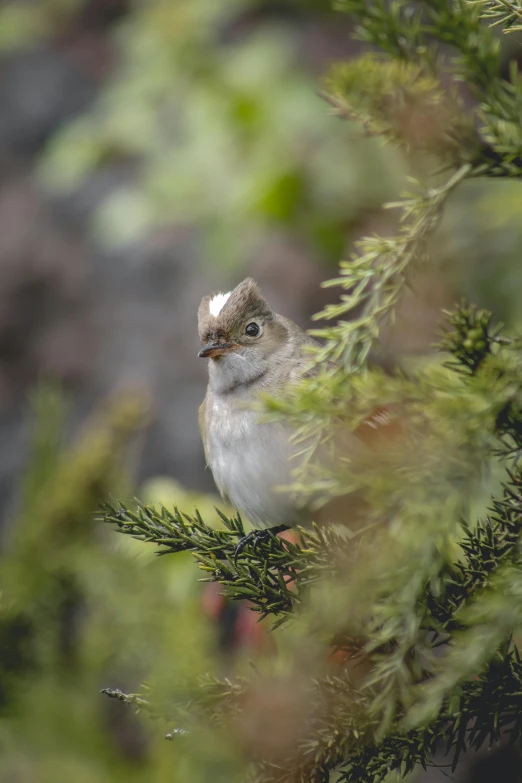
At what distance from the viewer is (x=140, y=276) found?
5.66m

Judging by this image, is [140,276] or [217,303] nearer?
[217,303]

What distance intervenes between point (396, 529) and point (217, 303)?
66.0 inches

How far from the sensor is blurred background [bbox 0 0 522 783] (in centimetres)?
210

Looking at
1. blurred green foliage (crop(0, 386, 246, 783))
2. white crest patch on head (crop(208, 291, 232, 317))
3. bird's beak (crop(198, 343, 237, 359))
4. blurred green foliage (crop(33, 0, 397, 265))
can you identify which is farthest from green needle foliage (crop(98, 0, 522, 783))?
blurred green foliage (crop(33, 0, 397, 265))

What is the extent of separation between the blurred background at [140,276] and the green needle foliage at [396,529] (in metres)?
0.12

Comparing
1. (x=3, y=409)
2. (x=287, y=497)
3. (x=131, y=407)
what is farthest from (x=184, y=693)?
(x=3, y=409)

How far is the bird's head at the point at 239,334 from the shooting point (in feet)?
7.91

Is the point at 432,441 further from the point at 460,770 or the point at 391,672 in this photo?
the point at 460,770

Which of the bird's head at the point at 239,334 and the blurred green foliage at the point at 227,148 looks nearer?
the bird's head at the point at 239,334

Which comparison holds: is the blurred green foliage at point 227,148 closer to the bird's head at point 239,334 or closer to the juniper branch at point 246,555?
the bird's head at point 239,334

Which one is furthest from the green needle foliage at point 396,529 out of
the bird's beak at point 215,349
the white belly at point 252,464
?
the bird's beak at point 215,349

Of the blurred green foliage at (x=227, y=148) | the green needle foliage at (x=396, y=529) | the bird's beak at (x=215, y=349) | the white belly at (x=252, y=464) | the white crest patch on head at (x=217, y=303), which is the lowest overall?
the green needle foliage at (x=396, y=529)

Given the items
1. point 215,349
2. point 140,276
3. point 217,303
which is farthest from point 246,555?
point 140,276

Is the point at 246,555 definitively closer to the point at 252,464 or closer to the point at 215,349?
the point at 252,464
